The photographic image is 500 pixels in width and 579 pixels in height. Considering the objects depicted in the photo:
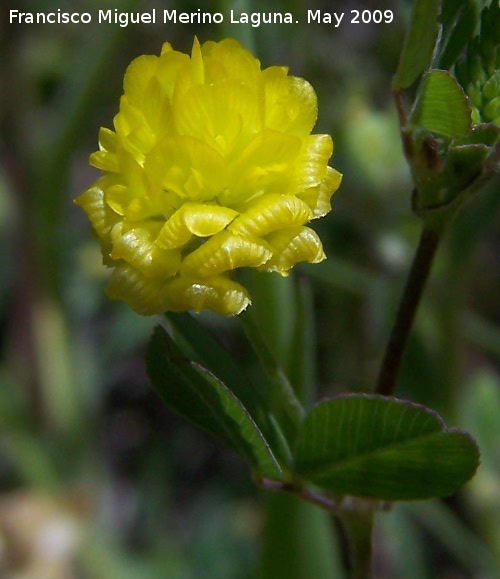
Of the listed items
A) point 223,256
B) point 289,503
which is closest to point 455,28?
point 223,256

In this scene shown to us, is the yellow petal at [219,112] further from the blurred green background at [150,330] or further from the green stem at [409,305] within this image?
the blurred green background at [150,330]

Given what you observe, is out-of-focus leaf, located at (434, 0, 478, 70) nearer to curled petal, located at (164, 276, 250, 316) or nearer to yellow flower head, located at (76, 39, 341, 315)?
yellow flower head, located at (76, 39, 341, 315)

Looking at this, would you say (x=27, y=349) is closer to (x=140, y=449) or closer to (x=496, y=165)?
(x=140, y=449)

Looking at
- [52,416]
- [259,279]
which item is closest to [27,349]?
[52,416]

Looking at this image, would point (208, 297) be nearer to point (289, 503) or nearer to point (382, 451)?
point (382, 451)

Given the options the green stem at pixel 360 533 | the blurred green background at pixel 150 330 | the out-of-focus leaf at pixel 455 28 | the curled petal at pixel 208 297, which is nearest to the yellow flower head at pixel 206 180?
the curled petal at pixel 208 297

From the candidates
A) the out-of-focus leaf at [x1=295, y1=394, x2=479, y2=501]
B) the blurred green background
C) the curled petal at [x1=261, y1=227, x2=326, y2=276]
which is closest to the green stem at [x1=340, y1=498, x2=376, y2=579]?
the out-of-focus leaf at [x1=295, y1=394, x2=479, y2=501]
